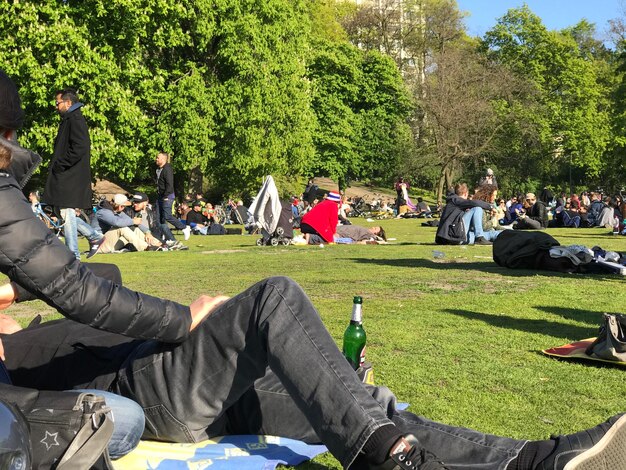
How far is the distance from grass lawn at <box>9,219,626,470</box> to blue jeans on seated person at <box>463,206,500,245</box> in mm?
2924

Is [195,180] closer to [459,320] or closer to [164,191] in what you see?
[164,191]

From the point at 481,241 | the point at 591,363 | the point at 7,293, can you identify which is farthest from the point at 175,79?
the point at 7,293

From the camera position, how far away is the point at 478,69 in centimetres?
5681

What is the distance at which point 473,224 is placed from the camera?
18.8 metres

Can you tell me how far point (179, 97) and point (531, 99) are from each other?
1361 inches

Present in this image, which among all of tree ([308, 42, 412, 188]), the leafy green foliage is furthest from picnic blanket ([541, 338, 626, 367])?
tree ([308, 42, 412, 188])

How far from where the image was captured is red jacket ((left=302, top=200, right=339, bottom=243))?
64.5 ft

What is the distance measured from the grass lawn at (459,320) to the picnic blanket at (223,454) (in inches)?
5.2

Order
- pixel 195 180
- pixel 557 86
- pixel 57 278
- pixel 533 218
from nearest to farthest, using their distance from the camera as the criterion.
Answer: pixel 57 278, pixel 533 218, pixel 195 180, pixel 557 86

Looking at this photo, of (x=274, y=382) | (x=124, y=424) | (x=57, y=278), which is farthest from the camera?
(x=274, y=382)

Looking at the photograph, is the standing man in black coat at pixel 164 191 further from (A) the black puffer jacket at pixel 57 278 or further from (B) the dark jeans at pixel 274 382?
(A) the black puffer jacket at pixel 57 278

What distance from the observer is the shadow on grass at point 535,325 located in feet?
22.7

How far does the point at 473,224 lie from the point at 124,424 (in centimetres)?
1631

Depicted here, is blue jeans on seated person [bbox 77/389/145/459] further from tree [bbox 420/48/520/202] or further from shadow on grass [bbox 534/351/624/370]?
tree [bbox 420/48/520/202]
